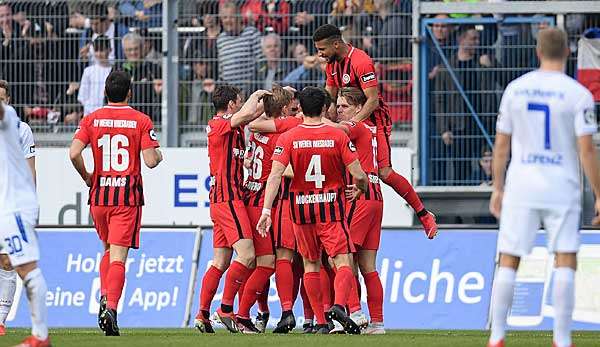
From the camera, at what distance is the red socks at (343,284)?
13.1 metres

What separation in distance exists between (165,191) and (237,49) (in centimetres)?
207

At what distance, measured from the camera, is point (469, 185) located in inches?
741

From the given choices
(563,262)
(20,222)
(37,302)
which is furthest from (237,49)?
(563,262)

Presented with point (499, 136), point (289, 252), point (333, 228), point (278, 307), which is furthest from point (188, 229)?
point (499, 136)

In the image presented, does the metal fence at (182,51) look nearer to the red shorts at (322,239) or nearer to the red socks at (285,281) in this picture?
the red socks at (285,281)

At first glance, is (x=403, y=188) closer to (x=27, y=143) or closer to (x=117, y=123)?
(x=117, y=123)

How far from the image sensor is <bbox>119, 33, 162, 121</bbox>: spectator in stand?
63.6 feet

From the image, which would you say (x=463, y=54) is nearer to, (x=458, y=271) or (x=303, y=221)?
(x=458, y=271)

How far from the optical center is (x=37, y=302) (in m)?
9.98

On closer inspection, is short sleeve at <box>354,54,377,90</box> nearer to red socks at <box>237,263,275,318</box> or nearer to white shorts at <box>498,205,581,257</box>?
red socks at <box>237,263,275,318</box>

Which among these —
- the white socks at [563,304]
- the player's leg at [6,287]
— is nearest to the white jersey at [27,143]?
the player's leg at [6,287]

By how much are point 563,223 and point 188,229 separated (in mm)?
9344

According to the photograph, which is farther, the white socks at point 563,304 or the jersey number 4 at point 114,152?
the jersey number 4 at point 114,152

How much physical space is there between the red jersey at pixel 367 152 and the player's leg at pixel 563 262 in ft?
14.9
